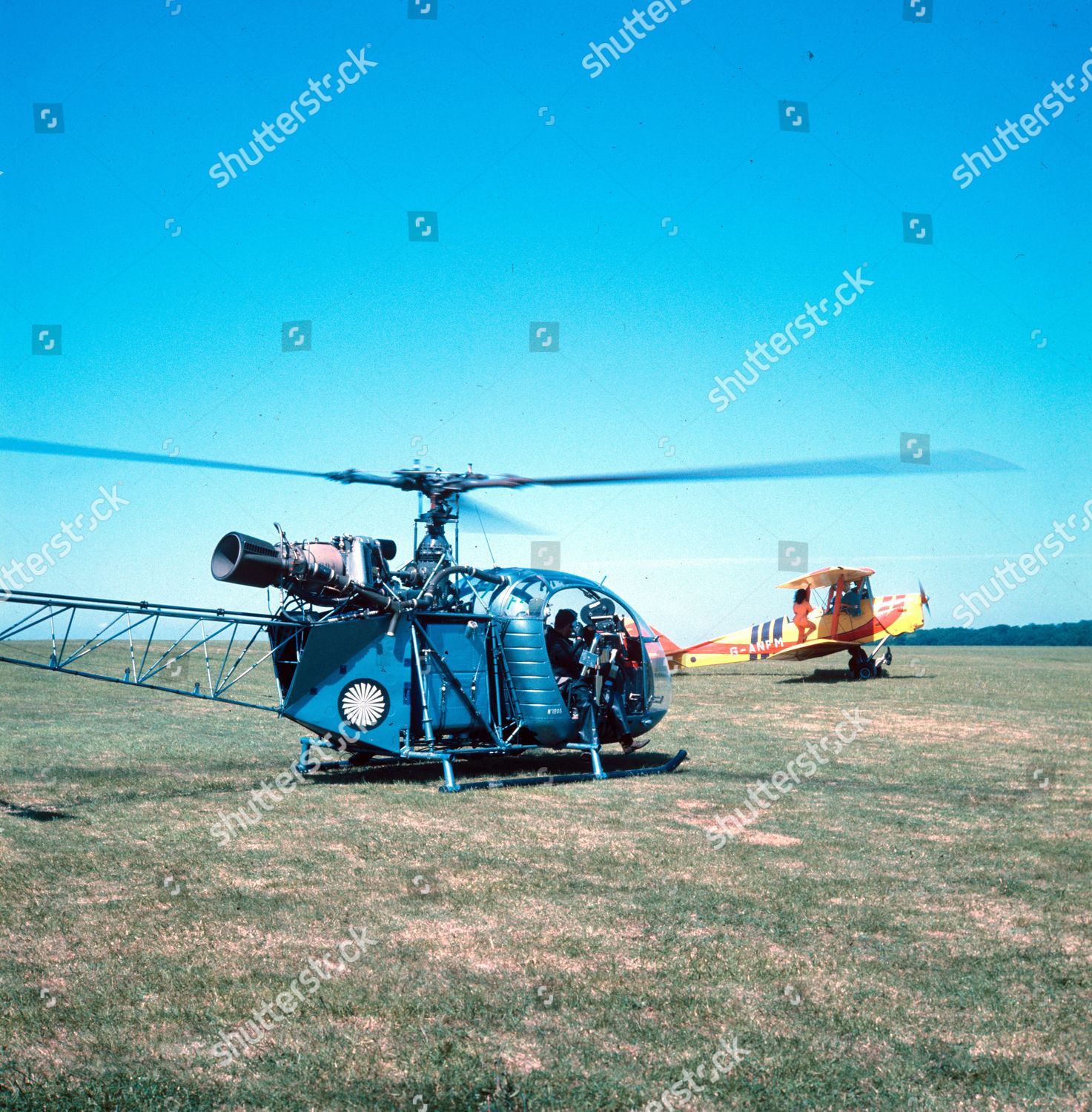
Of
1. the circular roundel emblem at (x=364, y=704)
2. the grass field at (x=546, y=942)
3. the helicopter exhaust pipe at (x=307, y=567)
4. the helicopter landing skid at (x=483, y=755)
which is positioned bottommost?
the grass field at (x=546, y=942)

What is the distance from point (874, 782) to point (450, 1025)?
9.34 m

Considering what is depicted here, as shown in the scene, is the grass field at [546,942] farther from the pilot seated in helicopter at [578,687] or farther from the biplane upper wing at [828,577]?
the biplane upper wing at [828,577]

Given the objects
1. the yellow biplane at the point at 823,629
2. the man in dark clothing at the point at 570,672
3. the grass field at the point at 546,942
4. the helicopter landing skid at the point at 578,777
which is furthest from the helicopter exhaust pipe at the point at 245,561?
the yellow biplane at the point at 823,629

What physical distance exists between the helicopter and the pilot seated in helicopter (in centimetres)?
5

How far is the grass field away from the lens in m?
4.73

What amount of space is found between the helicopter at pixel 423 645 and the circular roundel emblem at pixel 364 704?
0.01 metres

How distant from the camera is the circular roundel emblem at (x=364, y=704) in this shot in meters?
11.9

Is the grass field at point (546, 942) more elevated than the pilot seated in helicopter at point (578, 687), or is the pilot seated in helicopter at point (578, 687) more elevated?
the pilot seated in helicopter at point (578, 687)

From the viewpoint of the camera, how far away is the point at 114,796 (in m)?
11.4

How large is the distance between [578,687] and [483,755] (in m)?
1.54

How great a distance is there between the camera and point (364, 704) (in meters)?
11.9

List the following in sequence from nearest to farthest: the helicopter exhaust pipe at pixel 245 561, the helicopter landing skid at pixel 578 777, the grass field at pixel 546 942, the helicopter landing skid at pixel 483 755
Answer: the grass field at pixel 546 942
the helicopter exhaust pipe at pixel 245 561
the helicopter landing skid at pixel 483 755
the helicopter landing skid at pixel 578 777

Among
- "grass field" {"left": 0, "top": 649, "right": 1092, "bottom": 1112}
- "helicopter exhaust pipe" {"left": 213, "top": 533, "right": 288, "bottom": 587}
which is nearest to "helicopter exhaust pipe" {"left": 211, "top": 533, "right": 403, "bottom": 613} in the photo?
"helicopter exhaust pipe" {"left": 213, "top": 533, "right": 288, "bottom": 587}

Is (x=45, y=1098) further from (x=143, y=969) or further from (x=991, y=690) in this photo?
(x=991, y=690)
